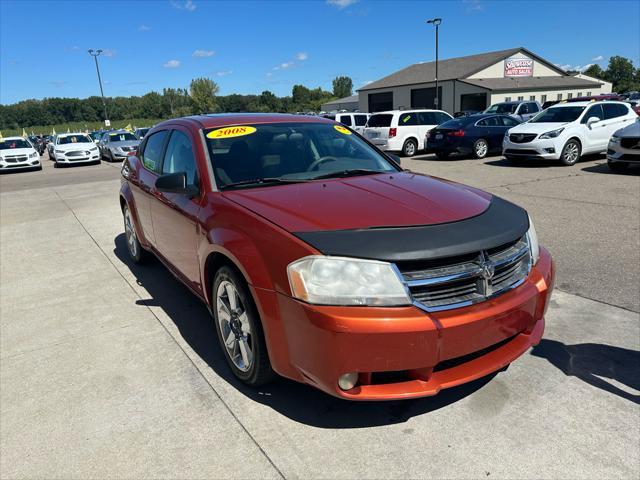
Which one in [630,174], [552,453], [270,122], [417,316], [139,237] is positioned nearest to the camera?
[417,316]

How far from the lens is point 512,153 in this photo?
13195 mm

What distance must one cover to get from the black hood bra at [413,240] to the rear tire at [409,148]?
15.7 metres

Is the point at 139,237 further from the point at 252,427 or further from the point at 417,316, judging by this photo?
the point at 417,316

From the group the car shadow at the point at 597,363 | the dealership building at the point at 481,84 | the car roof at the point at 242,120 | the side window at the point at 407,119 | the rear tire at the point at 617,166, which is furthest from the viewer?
the dealership building at the point at 481,84

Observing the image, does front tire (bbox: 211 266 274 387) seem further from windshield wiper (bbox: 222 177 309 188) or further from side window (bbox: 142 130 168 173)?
side window (bbox: 142 130 168 173)

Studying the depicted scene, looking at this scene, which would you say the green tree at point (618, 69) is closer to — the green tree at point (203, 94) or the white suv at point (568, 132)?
the green tree at point (203, 94)

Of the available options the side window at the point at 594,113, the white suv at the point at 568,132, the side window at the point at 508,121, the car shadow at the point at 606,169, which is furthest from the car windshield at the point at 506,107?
the car shadow at the point at 606,169

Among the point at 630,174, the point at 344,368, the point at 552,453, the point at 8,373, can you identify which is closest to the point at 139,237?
the point at 8,373

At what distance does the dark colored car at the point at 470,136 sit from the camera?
15.5 metres

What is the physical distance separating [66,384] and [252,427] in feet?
4.70

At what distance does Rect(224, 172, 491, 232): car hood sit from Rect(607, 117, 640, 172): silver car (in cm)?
951

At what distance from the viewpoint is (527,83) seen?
170 feet

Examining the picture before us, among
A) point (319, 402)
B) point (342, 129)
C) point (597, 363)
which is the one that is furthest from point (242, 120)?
point (597, 363)

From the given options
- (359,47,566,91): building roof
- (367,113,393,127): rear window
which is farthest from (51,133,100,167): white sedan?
(359,47,566,91): building roof
